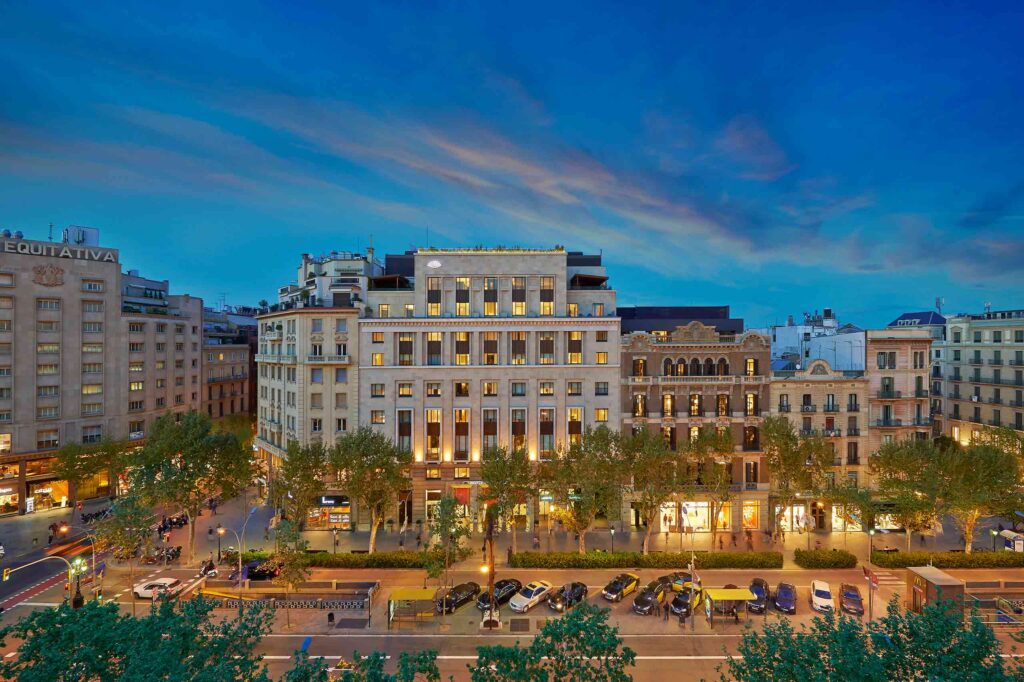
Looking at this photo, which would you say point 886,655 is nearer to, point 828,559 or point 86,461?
point 828,559

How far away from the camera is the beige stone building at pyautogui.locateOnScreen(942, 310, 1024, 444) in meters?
68.2

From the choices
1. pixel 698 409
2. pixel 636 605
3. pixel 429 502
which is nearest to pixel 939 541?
pixel 698 409

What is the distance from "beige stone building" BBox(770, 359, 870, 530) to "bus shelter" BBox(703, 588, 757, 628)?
24.2 metres

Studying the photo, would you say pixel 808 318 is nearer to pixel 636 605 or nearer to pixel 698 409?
pixel 698 409

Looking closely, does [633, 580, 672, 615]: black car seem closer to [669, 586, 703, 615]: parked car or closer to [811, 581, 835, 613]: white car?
[669, 586, 703, 615]: parked car

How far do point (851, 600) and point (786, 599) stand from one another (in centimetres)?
475

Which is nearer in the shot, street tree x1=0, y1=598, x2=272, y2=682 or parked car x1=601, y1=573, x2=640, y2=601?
street tree x1=0, y1=598, x2=272, y2=682

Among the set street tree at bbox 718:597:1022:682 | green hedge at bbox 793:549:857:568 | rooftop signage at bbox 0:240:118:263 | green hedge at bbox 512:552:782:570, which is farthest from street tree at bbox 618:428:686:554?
rooftop signage at bbox 0:240:118:263

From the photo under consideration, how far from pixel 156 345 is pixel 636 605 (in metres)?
77.5

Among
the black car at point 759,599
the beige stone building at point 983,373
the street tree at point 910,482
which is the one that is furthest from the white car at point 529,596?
the beige stone building at point 983,373

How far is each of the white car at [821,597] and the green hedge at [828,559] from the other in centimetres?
656

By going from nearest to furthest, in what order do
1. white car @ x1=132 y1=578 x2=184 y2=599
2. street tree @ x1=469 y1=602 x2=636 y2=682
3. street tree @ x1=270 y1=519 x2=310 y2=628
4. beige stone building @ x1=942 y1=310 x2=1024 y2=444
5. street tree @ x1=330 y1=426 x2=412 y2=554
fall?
street tree @ x1=469 y1=602 x2=636 y2=682
street tree @ x1=270 y1=519 x2=310 y2=628
white car @ x1=132 y1=578 x2=184 y2=599
street tree @ x1=330 y1=426 x2=412 y2=554
beige stone building @ x1=942 y1=310 x2=1024 y2=444

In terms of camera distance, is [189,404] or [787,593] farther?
[189,404]

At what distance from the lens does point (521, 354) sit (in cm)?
6072
